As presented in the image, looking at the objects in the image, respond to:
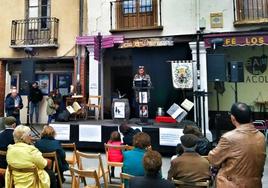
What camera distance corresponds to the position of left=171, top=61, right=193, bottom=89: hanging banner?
30.2 ft

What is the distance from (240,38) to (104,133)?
502 cm

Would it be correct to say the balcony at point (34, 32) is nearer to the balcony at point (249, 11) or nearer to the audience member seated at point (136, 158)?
the balcony at point (249, 11)

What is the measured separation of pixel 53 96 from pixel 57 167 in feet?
22.6

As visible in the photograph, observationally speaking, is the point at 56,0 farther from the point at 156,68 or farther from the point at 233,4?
the point at 233,4

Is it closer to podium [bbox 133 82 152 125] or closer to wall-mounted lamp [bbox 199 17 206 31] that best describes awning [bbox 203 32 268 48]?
wall-mounted lamp [bbox 199 17 206 31]

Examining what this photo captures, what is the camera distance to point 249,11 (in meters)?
9.55

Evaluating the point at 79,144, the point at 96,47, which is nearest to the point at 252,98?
the point at 96,47

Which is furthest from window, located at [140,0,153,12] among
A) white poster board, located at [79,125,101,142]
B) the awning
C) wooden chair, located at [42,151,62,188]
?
wooden chair, located at [42,151,62,188]

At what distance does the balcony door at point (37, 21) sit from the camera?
1136 centimetres

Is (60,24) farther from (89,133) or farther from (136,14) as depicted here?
(89,133)

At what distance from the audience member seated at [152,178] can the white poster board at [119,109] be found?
5742 millimetres

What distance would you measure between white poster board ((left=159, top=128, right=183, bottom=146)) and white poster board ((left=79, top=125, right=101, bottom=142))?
5.51 ft

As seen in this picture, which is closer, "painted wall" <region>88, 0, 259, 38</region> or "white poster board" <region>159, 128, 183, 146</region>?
"white poster board" <region>159, 128, 183, 146</region>

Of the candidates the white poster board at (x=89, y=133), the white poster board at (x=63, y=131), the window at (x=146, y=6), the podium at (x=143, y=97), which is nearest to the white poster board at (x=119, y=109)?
→ the podium at (x=143, y=97)
